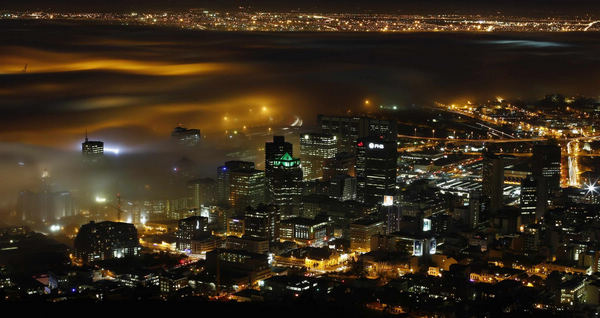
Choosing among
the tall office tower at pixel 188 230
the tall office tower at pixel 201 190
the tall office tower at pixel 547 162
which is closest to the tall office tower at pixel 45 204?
the tall office tower at pixel 188 230

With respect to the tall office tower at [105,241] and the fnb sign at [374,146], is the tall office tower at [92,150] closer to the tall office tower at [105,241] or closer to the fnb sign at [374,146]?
the tall office tower at [105,241]

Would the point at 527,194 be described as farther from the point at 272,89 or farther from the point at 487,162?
the point at 272,89

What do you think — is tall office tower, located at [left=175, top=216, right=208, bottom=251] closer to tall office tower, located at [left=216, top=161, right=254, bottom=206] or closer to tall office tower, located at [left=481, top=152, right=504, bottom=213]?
tall office tower, located at [left=216, top=161, right=254, bottom=206]

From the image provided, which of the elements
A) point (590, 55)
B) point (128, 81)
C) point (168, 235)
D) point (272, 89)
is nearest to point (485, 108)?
point (590, 55)

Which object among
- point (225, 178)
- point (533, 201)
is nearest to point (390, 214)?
point (533, 201)

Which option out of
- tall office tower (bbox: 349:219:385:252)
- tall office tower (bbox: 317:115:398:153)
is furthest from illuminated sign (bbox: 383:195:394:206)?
tall office tower (bbox: 317:115:398:153)

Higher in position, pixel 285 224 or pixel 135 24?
pixel 135 24
